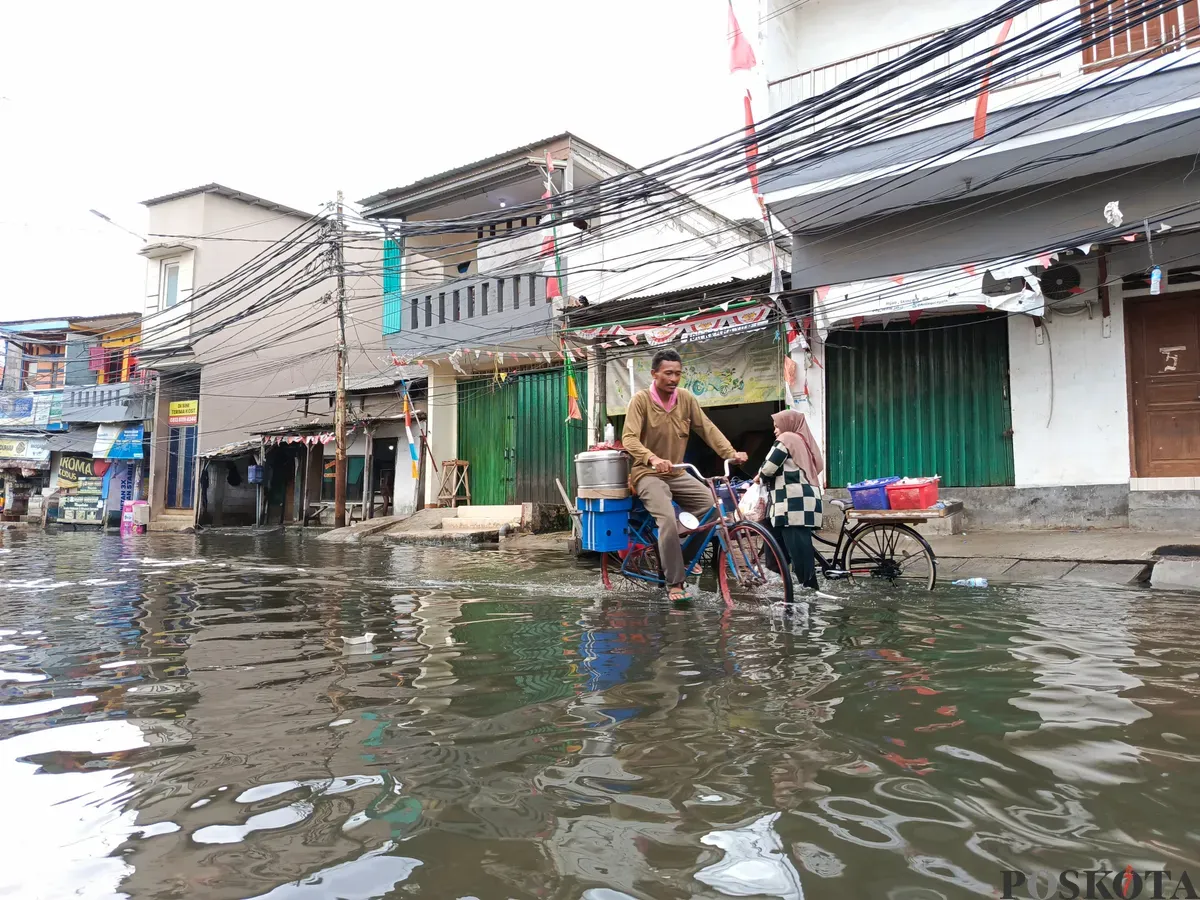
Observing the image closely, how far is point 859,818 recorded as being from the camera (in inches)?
70.1

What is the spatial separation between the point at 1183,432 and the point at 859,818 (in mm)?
10436

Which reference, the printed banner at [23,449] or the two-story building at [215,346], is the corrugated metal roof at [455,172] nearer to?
Result: the two-story building at [215,346]

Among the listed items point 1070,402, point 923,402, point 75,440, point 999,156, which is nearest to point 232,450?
point 75,440

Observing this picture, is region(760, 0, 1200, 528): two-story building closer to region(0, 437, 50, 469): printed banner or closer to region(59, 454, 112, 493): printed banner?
region(59, 454, 112, 493): printed banner

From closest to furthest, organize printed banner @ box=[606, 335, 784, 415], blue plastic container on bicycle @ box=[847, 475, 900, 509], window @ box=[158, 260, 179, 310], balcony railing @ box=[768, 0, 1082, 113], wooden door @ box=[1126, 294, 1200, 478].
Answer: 1. blue plastic container on bicycle @ box=[847, 475, 900, 509]
2. balcony railing @ box=[768, 0, 1082, 113]
3. wooden door @ box=[1126, 294, 1200, 478]
4. printed banner @ box=[606, 335, 784, 415]
5. window @ box=[158, 260, 179, 310]

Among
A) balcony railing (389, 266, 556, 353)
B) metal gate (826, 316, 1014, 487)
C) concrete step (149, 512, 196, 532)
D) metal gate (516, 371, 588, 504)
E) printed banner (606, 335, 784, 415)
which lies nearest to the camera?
metal gate (826, 316, 1014, 487)

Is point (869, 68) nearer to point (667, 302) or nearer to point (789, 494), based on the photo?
point (667, 302)

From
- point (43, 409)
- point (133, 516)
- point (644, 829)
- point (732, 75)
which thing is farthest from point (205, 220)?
point (644, 829)

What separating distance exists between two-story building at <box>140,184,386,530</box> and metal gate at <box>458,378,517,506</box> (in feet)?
26.0

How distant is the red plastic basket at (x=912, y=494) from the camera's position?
20.4 ft

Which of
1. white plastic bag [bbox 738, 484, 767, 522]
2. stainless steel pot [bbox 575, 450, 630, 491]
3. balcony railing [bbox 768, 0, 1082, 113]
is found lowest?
white plastic bag [bbox 738, 484, 767, 522]

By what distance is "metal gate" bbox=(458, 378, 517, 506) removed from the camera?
1722 cm

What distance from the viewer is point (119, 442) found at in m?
28.5

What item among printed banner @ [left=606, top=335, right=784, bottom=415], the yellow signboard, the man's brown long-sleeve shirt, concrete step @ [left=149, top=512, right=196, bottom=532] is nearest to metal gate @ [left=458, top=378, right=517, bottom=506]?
printed banner @ [left=606, top=335, right=784, bottom=415]
